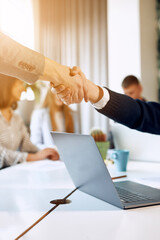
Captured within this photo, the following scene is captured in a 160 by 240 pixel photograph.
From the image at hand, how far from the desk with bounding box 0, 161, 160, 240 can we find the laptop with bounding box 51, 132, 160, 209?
1.0 inches

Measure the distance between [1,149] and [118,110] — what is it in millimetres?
1082

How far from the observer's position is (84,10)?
3.59m

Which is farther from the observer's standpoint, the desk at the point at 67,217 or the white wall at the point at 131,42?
the white wall at the point at 131,42

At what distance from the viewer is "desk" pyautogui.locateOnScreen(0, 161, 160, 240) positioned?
1.75 ft

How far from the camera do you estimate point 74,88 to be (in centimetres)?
102

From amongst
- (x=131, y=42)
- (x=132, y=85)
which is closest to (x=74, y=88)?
(x=132, y=85)

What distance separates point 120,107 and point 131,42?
8.64 ft

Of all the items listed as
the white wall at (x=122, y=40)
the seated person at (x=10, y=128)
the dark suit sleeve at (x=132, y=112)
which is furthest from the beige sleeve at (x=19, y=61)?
the white wall at (x=122, y=40)

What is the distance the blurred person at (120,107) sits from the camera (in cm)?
106

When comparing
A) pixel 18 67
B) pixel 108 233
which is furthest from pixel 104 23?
pixel 108 233

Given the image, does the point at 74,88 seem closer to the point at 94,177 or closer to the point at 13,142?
the point at 94,177

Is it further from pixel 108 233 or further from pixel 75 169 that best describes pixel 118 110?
pixel 108 233

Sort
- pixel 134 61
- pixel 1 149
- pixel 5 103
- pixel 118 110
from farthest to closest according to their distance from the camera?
1. pixel 134 61
2. pixel 5 103
3. pixel 1 149
4. pixel 118 110

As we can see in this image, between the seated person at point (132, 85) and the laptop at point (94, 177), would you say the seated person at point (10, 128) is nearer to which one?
the laptop at point (94, 177)
